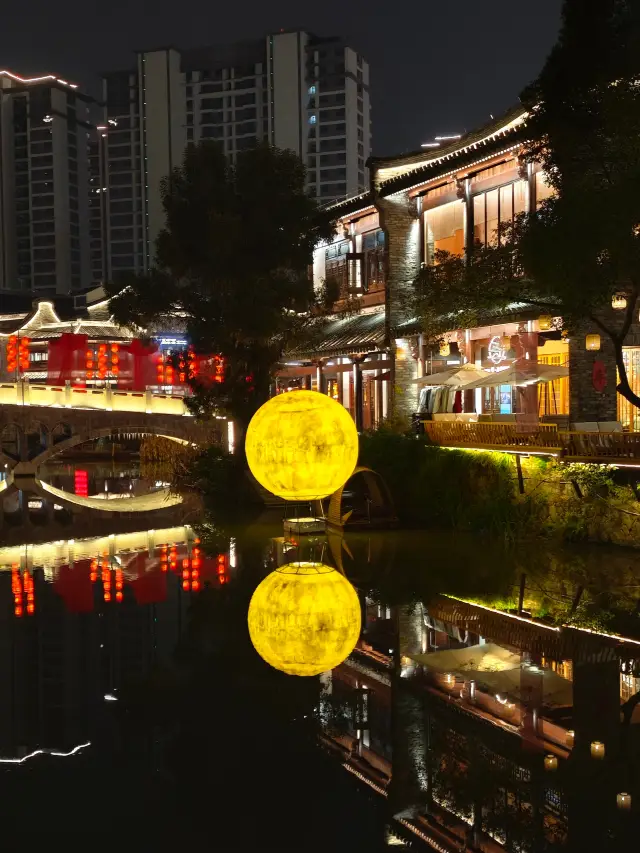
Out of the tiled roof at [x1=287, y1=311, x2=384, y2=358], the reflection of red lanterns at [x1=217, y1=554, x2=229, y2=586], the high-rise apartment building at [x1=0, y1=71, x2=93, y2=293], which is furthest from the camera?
the high-rise apartment building at [x1=0, y1=71, x2=93, y2=293]

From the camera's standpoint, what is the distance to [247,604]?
11.7m

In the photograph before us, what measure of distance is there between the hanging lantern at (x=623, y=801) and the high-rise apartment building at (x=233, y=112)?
80.2 meters

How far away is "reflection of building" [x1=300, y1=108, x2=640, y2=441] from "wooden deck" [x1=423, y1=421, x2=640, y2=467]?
2.13 ft

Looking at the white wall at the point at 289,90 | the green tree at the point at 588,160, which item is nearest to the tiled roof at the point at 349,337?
the green tree at the point at 588,160

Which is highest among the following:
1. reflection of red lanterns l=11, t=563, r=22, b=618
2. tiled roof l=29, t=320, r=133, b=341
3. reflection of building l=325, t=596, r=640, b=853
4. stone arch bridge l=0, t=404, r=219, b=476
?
tiled roof l=29, t=320, r=133, b=341

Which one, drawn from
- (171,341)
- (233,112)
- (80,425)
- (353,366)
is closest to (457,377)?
(353,366)

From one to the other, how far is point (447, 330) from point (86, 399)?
1727cm

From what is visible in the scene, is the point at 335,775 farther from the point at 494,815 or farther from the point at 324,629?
the point at 324,629

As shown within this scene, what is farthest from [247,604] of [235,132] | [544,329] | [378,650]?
[235,132]

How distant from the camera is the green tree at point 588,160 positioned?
13625 millimetres

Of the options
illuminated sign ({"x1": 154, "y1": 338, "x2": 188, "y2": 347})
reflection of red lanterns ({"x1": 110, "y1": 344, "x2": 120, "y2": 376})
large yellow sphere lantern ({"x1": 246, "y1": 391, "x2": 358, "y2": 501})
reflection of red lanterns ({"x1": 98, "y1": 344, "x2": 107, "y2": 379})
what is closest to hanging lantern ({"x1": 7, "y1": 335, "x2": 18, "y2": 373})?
reflection of red lanterns ({"x1": 98, "y1": 344, "x2": 107, "y2": 379})

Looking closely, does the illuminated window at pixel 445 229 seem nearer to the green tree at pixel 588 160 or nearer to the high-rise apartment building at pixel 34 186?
the green tree at pixel 588 160

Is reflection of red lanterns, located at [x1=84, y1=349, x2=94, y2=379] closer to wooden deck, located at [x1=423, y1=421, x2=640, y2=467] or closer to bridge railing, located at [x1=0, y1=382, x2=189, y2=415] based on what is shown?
Result: bridge railing, located at [x1=0, y1=382, x2=189, y2=415]

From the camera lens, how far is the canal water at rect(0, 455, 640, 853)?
588 cm
